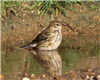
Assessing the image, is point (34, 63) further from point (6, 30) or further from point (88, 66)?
→ point (6, 30)

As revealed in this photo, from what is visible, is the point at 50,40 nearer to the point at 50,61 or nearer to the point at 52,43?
the point at 52,43

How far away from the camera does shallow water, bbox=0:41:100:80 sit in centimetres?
637

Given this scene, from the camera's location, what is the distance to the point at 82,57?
754 centimetres

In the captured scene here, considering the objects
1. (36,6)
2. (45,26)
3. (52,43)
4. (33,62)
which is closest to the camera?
(33,62)

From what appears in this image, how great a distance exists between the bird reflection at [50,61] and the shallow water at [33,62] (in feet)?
0.32

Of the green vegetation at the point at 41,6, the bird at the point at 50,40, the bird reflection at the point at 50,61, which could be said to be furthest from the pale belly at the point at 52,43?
the green vegetation at the point at 41,6

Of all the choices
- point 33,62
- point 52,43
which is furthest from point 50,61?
point 52,43

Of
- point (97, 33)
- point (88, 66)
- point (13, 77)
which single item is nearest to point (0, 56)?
point (13, 77)

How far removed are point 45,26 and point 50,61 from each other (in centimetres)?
357

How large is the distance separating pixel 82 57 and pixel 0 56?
6.86 ft

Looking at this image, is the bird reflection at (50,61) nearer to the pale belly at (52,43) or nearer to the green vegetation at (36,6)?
the pale belly at (52,43)

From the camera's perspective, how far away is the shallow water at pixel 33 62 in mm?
6367

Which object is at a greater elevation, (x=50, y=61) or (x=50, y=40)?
(x=50, y=40)

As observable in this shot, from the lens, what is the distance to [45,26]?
10.7 m
